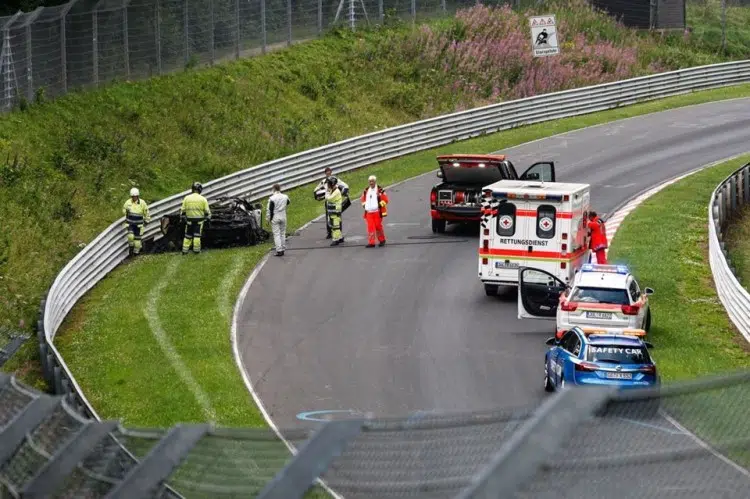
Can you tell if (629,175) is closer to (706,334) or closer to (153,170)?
(153,170)

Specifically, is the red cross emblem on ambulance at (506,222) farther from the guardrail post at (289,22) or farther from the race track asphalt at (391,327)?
the guardrail post at (289,22)

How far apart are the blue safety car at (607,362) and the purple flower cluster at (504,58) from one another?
31.6 metres

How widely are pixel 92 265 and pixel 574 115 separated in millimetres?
26972

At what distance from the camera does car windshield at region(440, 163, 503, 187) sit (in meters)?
31.7

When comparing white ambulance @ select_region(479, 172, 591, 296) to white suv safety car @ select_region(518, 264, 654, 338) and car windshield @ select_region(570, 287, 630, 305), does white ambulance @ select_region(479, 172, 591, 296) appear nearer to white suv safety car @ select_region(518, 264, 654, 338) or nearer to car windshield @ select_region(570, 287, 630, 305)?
white suv safety car @ select_region(518, 264, 654, 338)

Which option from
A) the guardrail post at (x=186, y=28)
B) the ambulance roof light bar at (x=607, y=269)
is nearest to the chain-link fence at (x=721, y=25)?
the guardrail post at (x=186, y=28)

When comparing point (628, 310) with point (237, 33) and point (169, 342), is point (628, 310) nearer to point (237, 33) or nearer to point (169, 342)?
point (169, 342)

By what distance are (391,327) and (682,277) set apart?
7561 mm

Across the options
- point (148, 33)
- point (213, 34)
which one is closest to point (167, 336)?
point (148, 33)

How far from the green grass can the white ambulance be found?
2082mm

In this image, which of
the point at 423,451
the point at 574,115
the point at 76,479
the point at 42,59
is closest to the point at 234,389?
the point at 76,479

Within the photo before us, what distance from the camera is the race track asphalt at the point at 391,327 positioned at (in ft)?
68.3

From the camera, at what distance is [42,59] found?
3850 cm

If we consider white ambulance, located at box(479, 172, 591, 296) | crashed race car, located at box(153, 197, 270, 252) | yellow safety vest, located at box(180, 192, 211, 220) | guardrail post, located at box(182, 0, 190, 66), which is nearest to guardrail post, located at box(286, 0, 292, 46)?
guardrail post, located at box(182, 0, 190, 66)
